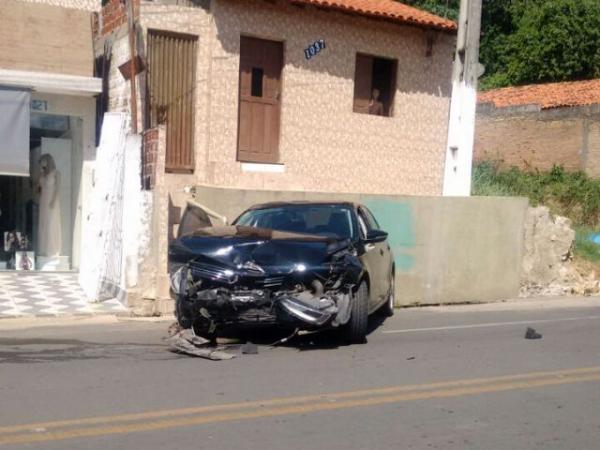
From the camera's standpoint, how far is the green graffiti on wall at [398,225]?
14.4 meters

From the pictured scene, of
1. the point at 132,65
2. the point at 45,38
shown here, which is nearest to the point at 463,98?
the point at 132,65

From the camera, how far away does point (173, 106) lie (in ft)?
49.9

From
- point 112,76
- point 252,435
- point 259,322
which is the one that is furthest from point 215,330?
point 112,76

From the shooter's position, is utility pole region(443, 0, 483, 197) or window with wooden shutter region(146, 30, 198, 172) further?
utility pole region(443, 0, 483, 197)

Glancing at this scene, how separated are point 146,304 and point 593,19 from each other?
2929 centimetres

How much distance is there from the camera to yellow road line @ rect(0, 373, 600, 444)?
5680 millimetres

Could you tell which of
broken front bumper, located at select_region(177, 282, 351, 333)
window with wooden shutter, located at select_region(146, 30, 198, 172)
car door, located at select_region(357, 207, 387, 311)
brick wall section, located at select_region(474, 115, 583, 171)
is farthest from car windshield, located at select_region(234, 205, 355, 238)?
brick wall section, located at select_region(474, 115, 583, 171)

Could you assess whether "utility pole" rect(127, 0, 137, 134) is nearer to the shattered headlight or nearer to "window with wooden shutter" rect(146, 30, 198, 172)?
"window with wooden shutter" rect(146, 30, 198, 172)

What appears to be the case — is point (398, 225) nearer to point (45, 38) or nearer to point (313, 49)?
point (313, 49)

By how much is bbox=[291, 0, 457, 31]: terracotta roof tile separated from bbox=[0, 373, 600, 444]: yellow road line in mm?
10401

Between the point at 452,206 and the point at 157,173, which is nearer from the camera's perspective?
the point at 157,173

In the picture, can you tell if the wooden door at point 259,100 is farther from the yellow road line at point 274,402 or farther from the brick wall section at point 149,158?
the yellow road line at point 274,402

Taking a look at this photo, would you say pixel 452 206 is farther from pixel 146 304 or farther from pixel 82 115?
pixel 82 115

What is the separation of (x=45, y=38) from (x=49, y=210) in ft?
11.2
